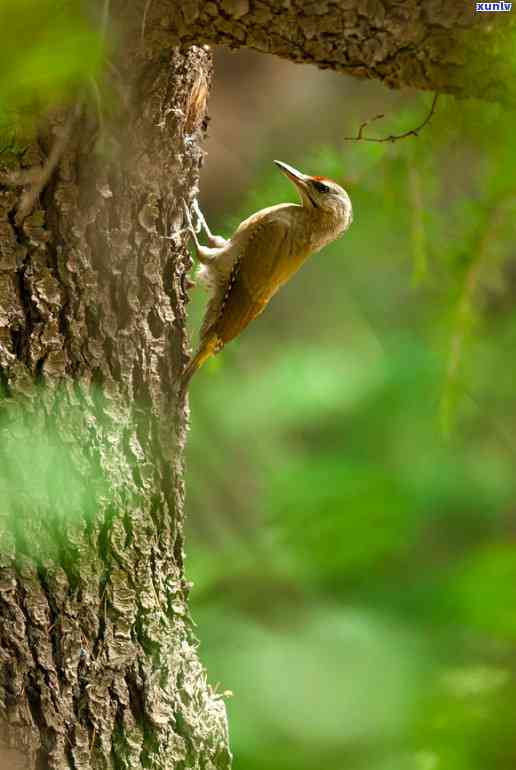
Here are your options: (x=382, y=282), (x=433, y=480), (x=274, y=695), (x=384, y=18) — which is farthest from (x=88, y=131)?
(x=382, y=282)

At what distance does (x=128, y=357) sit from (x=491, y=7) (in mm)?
1124

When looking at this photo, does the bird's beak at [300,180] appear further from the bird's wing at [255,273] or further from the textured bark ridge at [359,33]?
the textured bark ridge at [359,33]

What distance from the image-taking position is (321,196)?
341 centimetres

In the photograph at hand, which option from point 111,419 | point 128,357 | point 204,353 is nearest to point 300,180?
point 204,353

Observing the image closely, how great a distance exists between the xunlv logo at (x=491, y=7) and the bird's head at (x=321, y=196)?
5.59 feet

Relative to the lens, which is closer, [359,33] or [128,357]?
[359,33]

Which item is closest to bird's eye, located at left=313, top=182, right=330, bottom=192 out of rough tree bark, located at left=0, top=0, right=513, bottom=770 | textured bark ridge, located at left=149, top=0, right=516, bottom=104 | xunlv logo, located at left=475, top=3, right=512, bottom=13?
rough tree bark, located at left=0, top=0, right=513, bottom=770

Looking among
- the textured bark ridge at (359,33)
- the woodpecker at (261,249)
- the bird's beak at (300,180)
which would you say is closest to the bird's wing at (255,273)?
the woodpecker at (261,249)

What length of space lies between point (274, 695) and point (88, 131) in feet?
4.32

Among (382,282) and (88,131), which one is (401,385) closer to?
(88,131)

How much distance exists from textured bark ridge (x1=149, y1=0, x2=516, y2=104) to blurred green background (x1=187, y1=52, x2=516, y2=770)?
20 cm

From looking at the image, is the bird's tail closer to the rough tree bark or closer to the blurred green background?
the blurred green background

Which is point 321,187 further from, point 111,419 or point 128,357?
point 111,419

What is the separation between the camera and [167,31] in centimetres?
187
